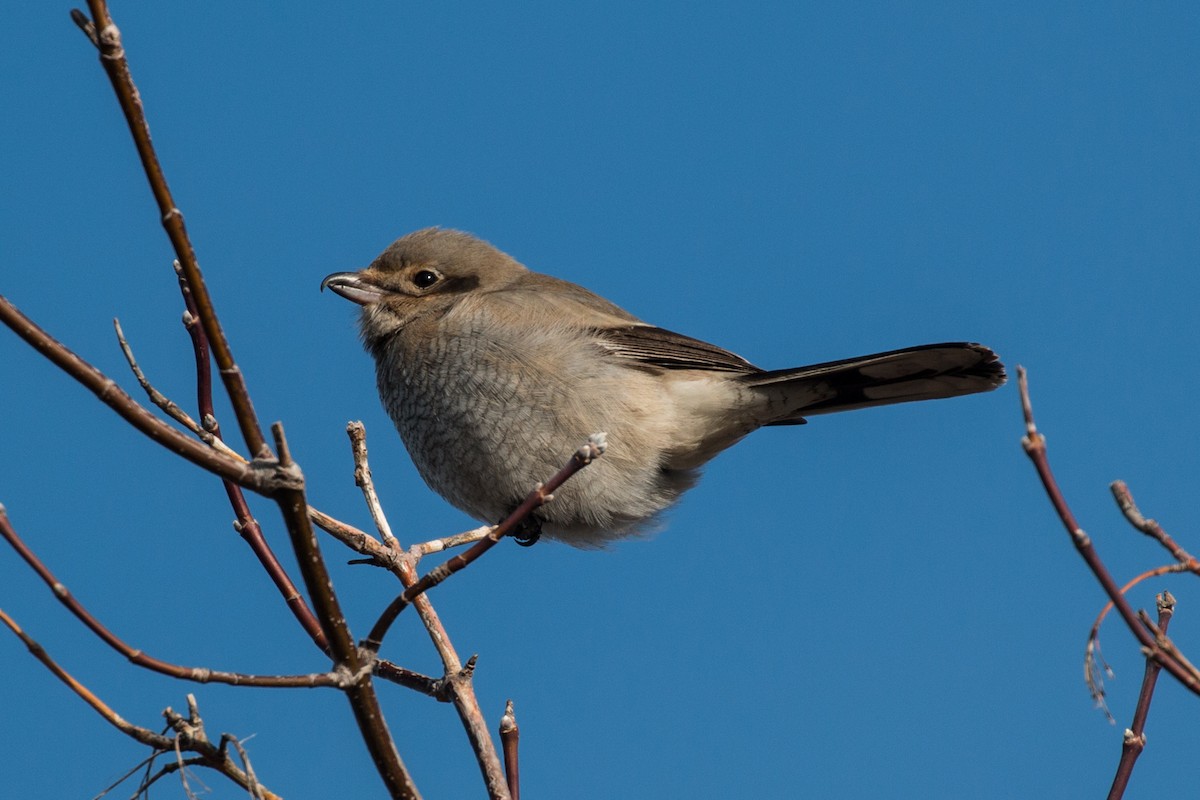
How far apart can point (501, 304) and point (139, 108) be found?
114 inches

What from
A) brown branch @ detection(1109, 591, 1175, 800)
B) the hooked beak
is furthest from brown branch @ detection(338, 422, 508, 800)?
the hooked beak

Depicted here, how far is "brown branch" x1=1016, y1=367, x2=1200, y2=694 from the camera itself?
5.05 feet

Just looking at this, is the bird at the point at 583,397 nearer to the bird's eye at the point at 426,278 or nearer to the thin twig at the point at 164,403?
the bird's eye at the point at 426,278

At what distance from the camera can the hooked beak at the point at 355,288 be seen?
17.2 ft

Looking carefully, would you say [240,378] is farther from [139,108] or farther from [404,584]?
[404,584]

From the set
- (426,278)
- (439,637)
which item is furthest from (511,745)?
(426,278)

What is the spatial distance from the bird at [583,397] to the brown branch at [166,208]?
2359 millimetres

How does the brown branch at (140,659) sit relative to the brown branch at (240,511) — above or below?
below

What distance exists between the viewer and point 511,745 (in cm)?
278

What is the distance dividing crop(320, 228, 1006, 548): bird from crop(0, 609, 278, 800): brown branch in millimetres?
2156

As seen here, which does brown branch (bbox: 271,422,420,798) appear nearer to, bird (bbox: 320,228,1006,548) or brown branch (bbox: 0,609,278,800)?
brown branch (bbox: 0,609,278,800)

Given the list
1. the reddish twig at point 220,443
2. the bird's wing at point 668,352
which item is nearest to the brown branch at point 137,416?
the reddish twig at point 220,443

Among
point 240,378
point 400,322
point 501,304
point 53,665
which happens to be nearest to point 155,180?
point 240,378

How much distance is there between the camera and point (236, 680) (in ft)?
6.89
